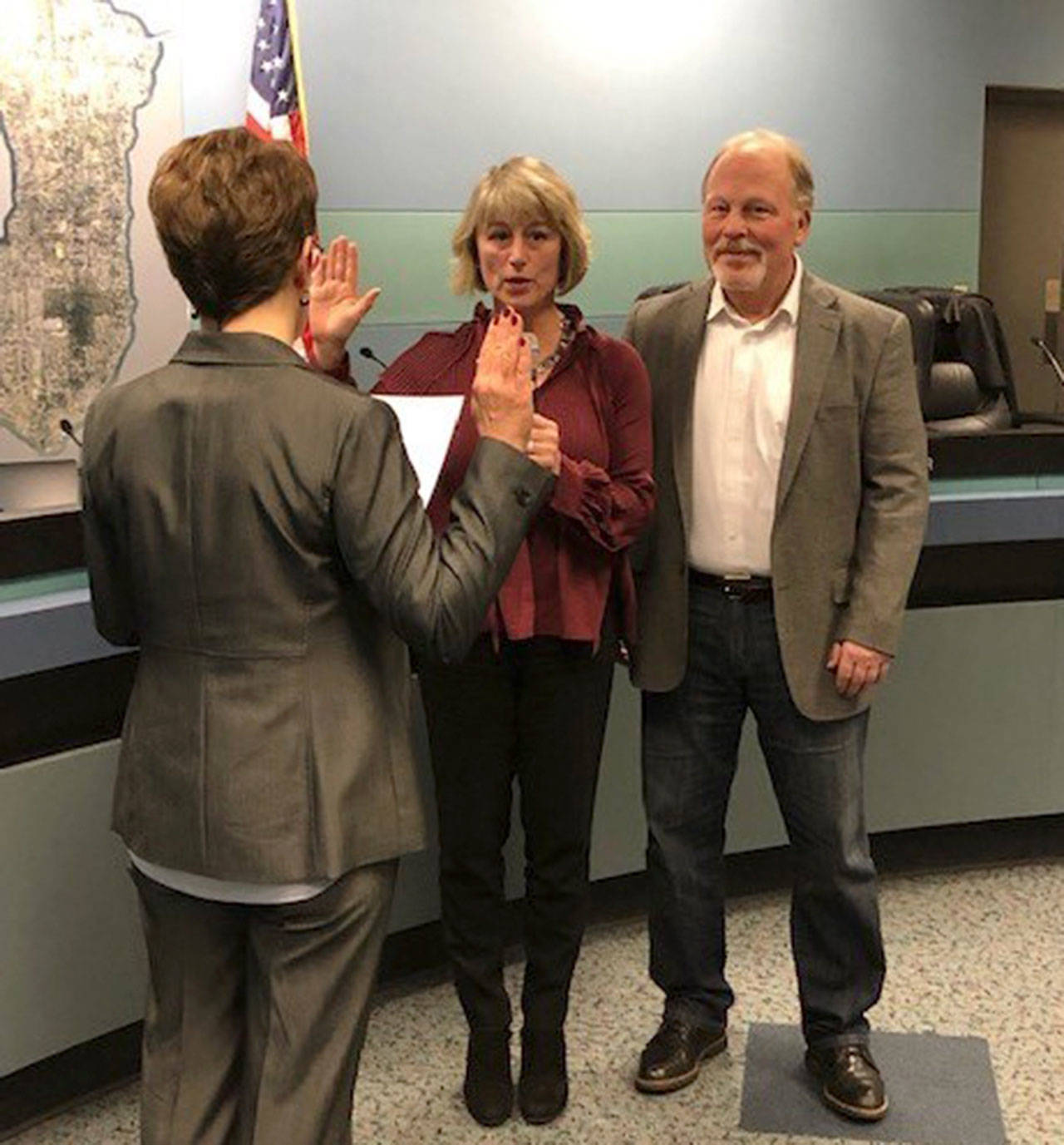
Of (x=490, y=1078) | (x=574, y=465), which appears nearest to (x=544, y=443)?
(x=574, y=465)

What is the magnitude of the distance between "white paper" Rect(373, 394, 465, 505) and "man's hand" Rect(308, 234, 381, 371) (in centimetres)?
12

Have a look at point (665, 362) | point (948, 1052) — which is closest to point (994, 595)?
point (948, 1052)

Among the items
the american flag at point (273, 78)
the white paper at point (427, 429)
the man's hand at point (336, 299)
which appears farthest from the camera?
the american flag at point (273, 78)

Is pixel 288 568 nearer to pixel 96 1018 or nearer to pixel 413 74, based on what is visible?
pixel 96 1018

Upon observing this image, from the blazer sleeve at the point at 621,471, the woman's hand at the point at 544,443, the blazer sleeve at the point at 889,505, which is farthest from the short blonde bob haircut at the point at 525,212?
the woman's hand at the point at 544,443

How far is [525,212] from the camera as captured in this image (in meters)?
2.24

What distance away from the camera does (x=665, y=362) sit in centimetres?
242

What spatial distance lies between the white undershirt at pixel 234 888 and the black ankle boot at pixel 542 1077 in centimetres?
107

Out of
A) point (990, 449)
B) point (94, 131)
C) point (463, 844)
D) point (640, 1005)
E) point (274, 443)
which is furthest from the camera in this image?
point (94, 131)

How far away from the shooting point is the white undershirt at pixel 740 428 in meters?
2.33

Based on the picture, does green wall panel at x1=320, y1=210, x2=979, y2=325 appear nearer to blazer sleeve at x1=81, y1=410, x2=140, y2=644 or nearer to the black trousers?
the black trousers

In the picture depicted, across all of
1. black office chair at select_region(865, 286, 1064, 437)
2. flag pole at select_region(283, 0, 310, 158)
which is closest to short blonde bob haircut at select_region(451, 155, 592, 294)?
black office chair at select_region(865, 286, 1064, 437)

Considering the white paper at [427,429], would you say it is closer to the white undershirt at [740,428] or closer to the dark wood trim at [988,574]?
the white undershirt at [740,428]

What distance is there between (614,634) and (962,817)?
56.9 inches
